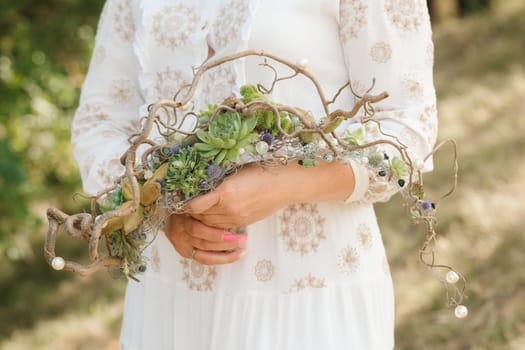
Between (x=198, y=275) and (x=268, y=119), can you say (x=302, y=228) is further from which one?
(x=268, y=119)

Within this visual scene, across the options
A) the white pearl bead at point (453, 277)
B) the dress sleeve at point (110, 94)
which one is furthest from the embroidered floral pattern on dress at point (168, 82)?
the white pearl bead at point (453, 277)

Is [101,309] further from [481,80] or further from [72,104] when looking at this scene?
[481,80]

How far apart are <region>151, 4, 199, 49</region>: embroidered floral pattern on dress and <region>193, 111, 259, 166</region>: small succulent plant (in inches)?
15.6

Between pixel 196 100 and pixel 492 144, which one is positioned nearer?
pixel 196 100

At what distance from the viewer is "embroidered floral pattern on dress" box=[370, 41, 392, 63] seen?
4.42 feet

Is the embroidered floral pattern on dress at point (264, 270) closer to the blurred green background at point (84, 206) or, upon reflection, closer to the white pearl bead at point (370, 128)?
the white pearl bead at point (370, 128)

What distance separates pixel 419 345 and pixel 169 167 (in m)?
2.22

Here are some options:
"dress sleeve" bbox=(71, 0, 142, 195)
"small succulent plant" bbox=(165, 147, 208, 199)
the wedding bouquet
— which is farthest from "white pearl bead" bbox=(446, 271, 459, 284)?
"dress sleeve" bbox=(71, 0, 142, 195)

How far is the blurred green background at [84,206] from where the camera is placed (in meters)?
3.15

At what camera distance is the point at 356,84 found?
4.55 feet

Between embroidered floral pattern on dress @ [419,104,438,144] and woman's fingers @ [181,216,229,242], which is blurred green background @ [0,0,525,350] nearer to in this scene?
embroidered floral pattern on dress @ [419,104,438,144]

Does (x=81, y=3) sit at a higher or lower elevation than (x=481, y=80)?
higher

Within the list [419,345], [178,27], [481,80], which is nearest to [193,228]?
[178,27]

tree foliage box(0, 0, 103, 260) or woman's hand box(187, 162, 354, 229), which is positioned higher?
woman's hand box(187, 162, 354, 229)
